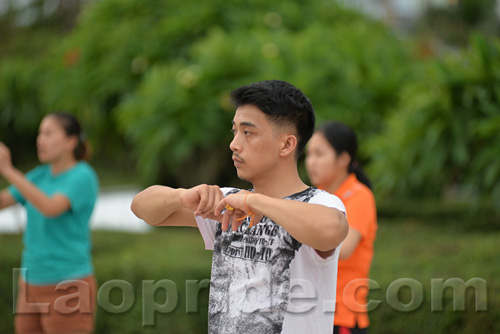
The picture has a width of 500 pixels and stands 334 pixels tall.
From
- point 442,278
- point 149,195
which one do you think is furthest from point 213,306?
point 442,278

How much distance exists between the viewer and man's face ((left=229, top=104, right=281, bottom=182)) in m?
2.00

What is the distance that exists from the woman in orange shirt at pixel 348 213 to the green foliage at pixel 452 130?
9.69ft

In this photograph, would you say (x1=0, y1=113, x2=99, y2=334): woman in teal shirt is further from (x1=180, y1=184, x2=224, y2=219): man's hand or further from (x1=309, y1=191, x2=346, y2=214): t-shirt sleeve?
(x1=309, y1=191, x2=346, y2=214): t-shirt sleeve

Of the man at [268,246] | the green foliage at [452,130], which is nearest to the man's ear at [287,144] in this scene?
the man at [268,246]

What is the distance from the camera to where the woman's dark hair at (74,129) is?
3.93m

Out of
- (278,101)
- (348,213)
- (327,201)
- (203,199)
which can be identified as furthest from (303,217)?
(348,213)

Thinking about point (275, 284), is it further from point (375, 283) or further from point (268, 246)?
point (375, 283)

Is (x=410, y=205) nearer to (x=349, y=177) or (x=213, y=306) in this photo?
(x=349, y=177)

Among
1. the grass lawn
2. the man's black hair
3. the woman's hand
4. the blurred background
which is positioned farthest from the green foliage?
the man's black hair

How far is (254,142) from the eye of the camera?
6.57 ft

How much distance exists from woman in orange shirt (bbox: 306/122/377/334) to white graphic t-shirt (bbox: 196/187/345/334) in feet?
2.74

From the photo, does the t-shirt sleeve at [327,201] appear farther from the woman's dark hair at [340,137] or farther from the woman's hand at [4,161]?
the woman's hand at [4,161]

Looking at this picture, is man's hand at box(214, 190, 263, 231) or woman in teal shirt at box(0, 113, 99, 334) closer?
man's hand at box(214, 190, 263, 231)

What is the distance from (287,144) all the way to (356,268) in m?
1.25
